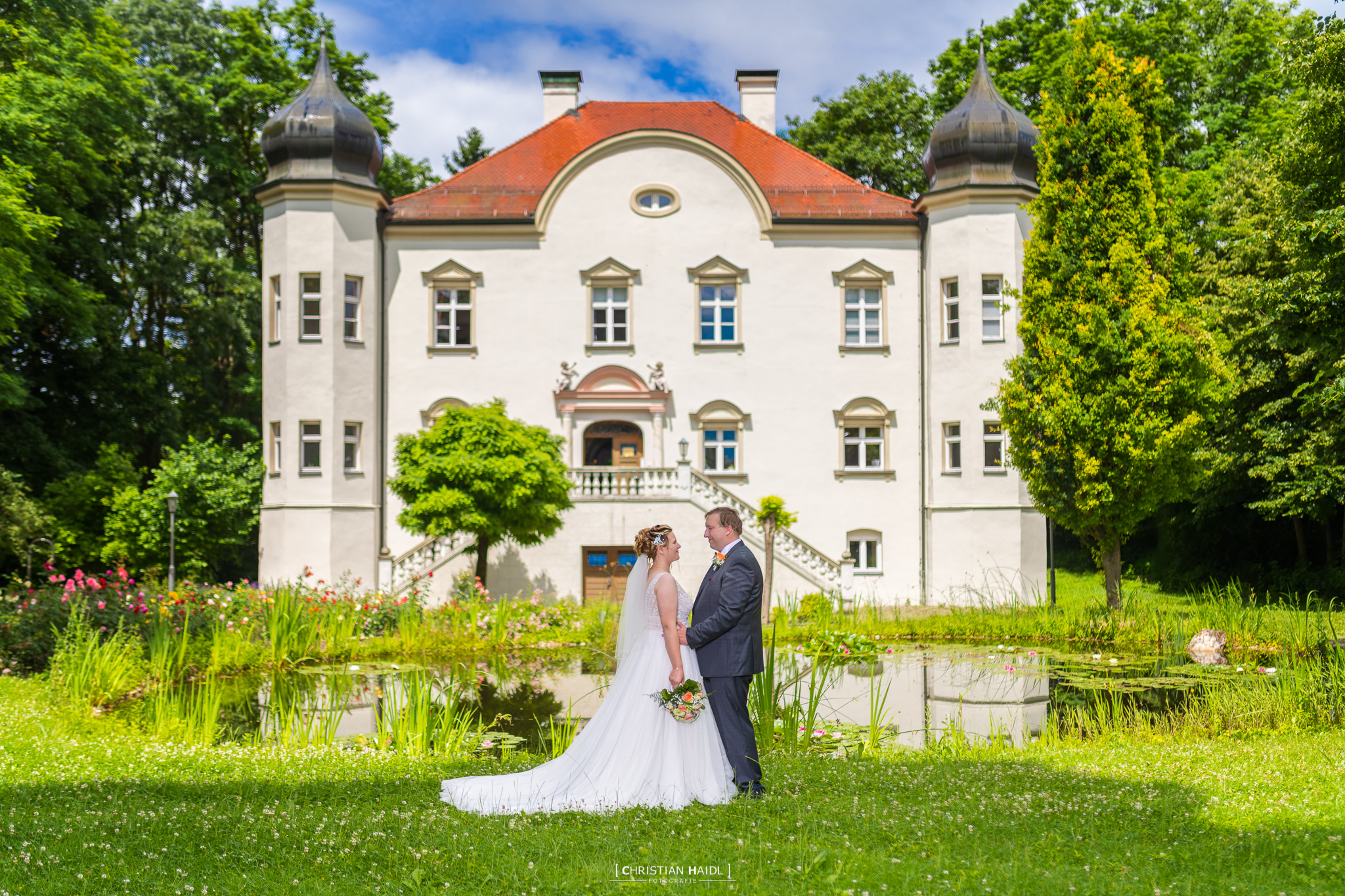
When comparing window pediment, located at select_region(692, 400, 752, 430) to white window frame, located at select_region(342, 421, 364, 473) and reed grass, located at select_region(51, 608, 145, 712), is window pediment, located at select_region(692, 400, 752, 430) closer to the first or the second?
white window frame, located at select_region(342, 421, 364, 473)

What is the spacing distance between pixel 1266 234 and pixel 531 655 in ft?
49.5

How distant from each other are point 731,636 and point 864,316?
18.1 m

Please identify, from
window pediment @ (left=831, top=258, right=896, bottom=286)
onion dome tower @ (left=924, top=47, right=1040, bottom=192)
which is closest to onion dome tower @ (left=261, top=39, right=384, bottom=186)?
window pediment @ (left=831, top=258, right=896, bottom=286)

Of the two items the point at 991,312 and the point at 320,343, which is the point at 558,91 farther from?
the point at 991,312

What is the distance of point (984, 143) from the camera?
21.8 metres

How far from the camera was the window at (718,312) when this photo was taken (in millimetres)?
23031

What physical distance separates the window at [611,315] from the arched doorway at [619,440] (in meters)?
1.90

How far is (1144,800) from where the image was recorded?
5.73 metres

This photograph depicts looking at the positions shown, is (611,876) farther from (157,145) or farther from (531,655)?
(157,145)

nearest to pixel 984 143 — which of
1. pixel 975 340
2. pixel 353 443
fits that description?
pixel 975 340

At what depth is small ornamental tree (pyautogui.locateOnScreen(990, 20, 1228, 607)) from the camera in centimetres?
1567

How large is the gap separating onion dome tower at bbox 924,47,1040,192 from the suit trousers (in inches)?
713

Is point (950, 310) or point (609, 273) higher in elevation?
point (609, 273)

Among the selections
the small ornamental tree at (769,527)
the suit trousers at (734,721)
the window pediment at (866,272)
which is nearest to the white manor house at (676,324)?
the window pediment at (866,272)
